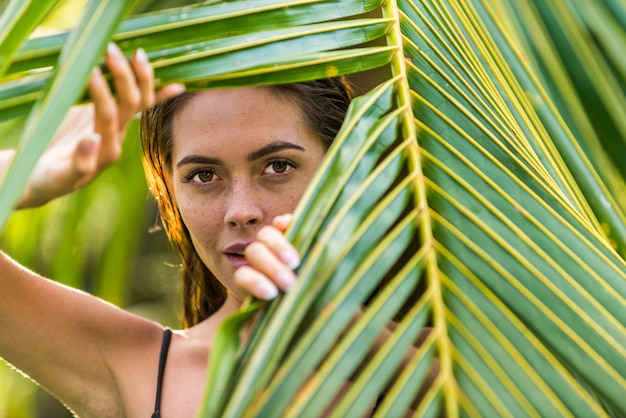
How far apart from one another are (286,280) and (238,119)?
16.1 inches

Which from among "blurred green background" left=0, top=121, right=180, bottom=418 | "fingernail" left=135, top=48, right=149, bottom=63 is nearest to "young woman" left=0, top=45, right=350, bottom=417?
"fingernail" left=135, top=48, right=149, bottom=63

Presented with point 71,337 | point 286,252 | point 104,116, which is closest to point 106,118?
point 104,116

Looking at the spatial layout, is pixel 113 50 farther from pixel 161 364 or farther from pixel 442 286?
pixel 161 364

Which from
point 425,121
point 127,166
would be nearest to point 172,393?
point 127,166

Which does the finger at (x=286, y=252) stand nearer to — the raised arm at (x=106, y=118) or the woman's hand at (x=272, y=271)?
the woman's hand at (x=272, y=271)

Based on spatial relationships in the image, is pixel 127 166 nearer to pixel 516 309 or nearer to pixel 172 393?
pixel 172 393

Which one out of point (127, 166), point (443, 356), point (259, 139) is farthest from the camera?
point (127, 166)

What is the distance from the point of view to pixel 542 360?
0.45 metres

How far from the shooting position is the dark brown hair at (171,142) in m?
0.92

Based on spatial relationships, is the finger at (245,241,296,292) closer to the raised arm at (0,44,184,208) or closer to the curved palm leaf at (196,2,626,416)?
the curved palm leaf at (196,2,626,416)

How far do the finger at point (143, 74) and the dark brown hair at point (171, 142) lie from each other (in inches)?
14.8

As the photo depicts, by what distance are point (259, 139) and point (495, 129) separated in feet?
1.09

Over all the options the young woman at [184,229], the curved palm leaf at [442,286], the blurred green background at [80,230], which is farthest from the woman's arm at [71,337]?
the curved palm leaf at [442,286]

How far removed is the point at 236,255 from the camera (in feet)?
2.87
